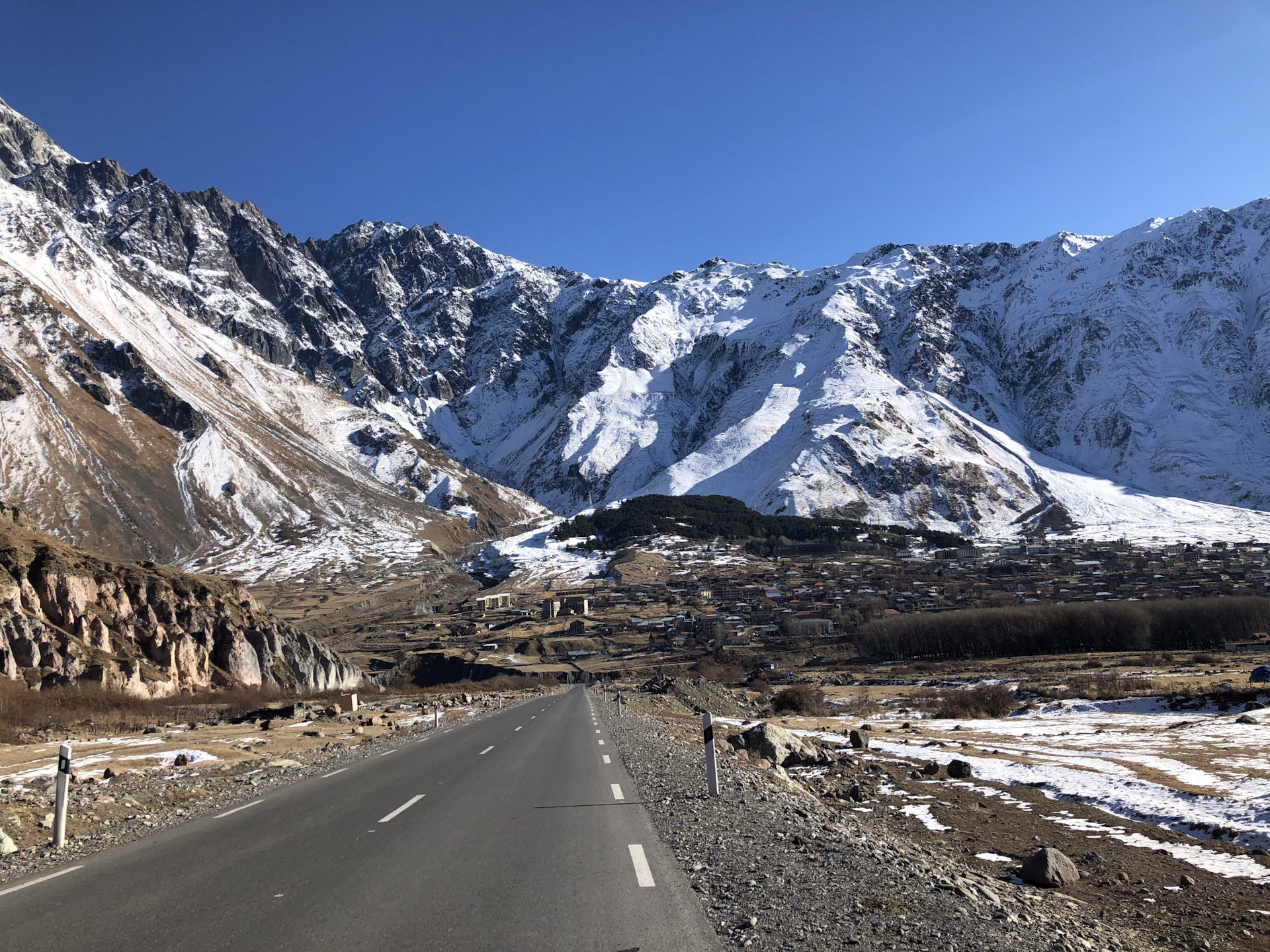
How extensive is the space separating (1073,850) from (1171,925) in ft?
13.1

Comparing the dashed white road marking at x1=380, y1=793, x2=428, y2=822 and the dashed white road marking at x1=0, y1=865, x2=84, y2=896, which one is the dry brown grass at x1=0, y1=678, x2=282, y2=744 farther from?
the dashed white road marking at x1=0, y1=865, x2=84, y2=896

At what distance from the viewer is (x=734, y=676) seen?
9800cm

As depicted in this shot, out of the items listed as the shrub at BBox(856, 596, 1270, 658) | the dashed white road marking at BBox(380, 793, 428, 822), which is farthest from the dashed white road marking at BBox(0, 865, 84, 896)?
the shrub at BBox(856, 596, 1270, 658)

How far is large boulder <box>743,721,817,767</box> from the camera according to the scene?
2244 centimetres

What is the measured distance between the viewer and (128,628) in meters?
42.8

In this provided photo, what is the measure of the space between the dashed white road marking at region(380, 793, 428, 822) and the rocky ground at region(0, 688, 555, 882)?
3.54 metres

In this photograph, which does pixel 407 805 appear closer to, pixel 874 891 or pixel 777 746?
pixel 874 891

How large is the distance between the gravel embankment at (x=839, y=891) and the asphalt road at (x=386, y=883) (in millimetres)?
462

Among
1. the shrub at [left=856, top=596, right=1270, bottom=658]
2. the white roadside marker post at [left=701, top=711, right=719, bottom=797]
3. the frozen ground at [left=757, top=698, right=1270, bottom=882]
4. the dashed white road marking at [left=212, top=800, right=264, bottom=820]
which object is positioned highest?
the white roadside marker post at [left=701, top=711, right=719, bottom=797]

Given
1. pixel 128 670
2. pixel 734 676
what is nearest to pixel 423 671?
pixel 734 676

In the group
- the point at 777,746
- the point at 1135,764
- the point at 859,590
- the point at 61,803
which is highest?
the point at 61,803

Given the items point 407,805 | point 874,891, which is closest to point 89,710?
point 407,805

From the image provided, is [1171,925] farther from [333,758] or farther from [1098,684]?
[1098,684]

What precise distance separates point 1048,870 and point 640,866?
5671 mm
